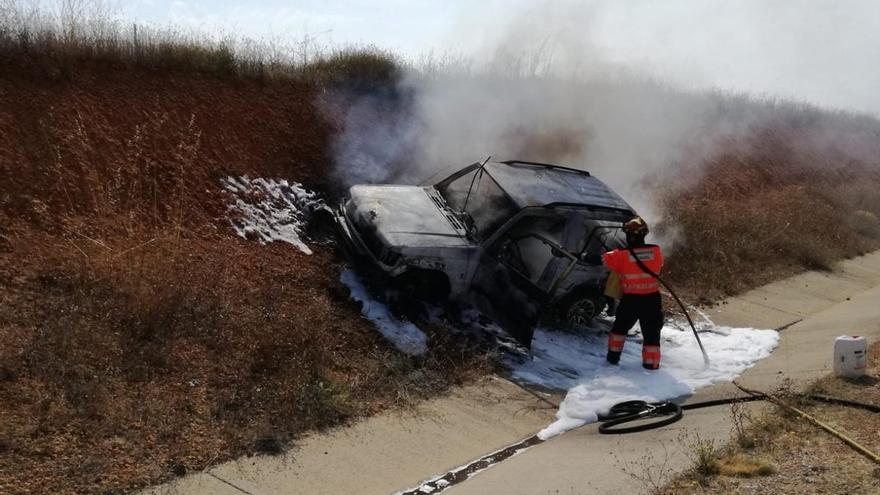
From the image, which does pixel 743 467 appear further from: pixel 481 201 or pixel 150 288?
pixel 150 288

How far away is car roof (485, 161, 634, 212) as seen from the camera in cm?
881

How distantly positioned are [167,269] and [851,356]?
20.5 feet

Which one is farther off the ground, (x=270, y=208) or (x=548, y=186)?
(x=548, y=186)

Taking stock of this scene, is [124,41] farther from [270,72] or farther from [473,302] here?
[473,302]

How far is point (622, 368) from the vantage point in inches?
322

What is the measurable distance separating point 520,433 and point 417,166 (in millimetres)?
6855

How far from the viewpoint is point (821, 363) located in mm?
8289

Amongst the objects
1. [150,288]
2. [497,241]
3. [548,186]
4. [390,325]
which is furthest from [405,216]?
[150,288]

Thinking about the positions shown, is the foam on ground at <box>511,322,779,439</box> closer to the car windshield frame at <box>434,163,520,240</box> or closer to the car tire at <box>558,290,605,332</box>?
the car tire at <box>558,290,605,332</box>

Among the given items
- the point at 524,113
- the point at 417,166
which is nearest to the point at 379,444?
the point at 417,166

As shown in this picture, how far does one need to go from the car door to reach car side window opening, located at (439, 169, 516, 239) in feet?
0.67

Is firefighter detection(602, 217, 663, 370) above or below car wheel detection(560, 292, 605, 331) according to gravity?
above

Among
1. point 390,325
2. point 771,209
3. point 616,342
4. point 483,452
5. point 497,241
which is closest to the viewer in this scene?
point 483,452

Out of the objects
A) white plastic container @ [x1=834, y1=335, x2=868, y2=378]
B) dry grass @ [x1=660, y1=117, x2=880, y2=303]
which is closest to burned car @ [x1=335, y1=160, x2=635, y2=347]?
white plastic container @ [x1=834, y1=335, x2=868, y2=378]
